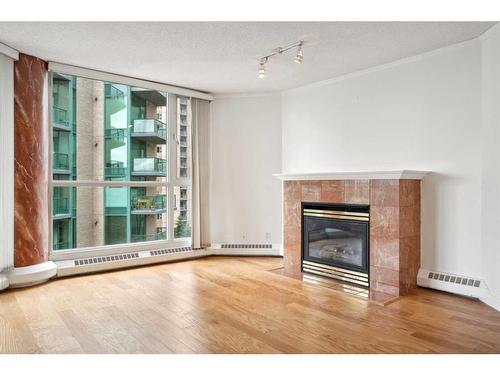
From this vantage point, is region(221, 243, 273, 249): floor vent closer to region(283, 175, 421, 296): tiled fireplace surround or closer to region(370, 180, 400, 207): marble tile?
region(283, 175, 421, 296): tiled fireplace surround

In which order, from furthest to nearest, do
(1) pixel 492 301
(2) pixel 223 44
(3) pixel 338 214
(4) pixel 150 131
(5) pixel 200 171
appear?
(5) pixel 200 171 < (4) pixel 150 131 < (3) pixel 338 214 < (2) pixel 223 44 < (1) pixel 492 301

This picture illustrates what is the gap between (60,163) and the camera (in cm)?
416

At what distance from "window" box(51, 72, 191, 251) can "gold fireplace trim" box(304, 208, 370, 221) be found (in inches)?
75.8

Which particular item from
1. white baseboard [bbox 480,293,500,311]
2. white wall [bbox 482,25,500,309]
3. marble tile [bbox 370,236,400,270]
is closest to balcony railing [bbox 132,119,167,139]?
marble tile [bbox 370,236,400,270]

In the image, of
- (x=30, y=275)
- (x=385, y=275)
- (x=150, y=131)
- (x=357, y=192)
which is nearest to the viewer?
(x=385, y=275)

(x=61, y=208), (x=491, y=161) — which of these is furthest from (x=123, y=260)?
(x=491, y=161)

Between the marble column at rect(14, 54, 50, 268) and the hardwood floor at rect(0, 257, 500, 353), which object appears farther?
the marble column at rect(14, 54, 50, 268)

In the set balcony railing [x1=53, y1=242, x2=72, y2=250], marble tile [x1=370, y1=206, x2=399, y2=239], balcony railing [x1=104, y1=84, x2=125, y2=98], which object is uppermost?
balcony railing [x1=104, y1=84, x2=125, y2=98]

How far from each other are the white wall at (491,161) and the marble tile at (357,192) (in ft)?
3.33

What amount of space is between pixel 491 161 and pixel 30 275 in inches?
179

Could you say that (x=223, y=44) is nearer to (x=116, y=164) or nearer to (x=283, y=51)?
(x=283, y=51)

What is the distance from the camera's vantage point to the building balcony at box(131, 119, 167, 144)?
4.70m

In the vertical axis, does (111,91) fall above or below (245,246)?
above

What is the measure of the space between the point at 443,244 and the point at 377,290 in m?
0.80
